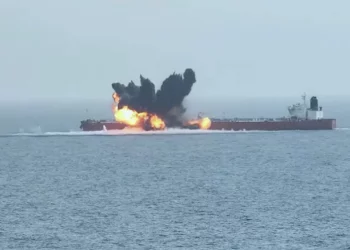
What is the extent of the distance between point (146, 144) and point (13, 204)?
8904 cm

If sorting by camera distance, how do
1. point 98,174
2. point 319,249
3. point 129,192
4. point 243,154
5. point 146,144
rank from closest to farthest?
point 319,249 < point 129,192 < point 98,174 < point 243,154 < point 146,144

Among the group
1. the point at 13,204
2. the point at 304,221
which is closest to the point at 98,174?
the point at 13,204

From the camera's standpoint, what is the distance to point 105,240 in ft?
273

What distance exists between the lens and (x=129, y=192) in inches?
4481

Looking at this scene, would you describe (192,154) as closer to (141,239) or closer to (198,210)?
(198,210)

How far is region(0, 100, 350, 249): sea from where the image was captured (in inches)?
3302

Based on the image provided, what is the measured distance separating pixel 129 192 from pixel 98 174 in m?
22.5

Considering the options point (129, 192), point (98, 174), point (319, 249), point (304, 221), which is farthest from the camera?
point (98, 174)

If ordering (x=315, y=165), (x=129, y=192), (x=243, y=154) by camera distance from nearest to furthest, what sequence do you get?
(x=129, y=192) < (x=315, y=165) < (x=243, y=154)

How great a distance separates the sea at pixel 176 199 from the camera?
3302 inches

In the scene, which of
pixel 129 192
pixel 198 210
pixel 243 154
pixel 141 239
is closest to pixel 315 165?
pixel 243 154

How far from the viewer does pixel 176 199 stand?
352 ft

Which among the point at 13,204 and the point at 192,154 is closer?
the point at 13,204

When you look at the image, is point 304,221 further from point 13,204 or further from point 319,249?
point 13,204
